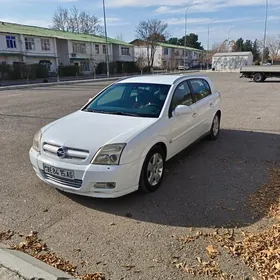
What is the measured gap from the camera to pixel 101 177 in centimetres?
323

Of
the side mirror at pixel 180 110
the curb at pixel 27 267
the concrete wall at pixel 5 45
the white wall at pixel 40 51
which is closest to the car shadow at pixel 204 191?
the side mirror at pixel 180 110

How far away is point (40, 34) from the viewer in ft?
139

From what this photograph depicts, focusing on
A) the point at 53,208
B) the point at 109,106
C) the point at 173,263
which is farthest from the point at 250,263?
the point at 109,106

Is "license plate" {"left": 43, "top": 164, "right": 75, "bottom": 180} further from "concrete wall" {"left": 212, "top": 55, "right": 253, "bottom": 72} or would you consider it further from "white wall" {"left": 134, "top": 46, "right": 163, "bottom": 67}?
"white wall" {"left": 134, "top": 46, "right": 163, "bottom": 67}

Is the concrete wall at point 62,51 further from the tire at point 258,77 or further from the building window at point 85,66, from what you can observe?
the tire at point 258,77

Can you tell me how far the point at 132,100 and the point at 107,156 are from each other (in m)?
1.55

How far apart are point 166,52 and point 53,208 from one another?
249 ft

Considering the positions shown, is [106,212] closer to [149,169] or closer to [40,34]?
[149,169]

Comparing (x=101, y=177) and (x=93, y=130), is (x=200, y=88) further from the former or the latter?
(x=101, y=177)

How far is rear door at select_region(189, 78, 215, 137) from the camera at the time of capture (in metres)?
5.31

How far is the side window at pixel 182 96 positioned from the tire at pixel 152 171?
0.78 m

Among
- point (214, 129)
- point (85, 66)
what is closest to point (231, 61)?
point (85, 66)

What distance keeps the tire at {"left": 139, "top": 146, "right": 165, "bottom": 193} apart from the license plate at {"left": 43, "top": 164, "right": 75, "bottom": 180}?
903 millimetres

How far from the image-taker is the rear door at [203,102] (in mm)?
5309
